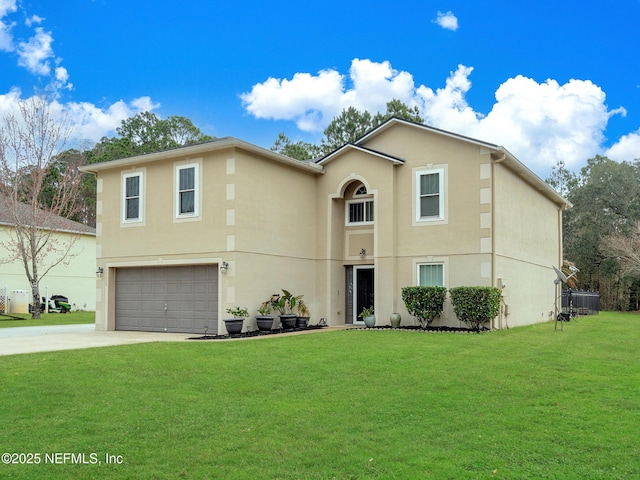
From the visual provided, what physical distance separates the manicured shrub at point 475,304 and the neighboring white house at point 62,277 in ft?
79.6

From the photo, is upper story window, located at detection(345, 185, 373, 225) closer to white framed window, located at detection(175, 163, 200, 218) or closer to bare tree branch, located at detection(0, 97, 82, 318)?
white framed window, located at detection(175, 163, 200, 218)

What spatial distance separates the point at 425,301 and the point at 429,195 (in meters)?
3.59

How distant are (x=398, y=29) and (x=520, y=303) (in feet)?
37.8

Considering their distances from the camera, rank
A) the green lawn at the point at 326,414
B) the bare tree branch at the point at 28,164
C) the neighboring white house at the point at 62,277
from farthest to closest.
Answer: the neighboring white house at the point at 62,277 → the bare tree branch at the point at 28,164 → the green lawn at the point at 326,414

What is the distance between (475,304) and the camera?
17.0 metres

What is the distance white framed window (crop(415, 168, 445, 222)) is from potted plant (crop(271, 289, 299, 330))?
489cm

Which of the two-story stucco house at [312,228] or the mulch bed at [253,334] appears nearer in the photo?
the mulch bed at [253,334]

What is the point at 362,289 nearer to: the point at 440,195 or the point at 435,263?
the point at 435,263

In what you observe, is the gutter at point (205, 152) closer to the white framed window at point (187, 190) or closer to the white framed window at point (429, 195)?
the white framed window at point (187, 190)

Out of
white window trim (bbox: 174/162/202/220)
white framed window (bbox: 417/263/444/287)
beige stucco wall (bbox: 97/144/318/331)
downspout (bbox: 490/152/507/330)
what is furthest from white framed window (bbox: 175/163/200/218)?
downspout (bbox: 490/152/507/330)

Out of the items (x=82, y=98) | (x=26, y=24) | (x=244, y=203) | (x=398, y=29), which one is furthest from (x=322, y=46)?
(x=82, y=98)

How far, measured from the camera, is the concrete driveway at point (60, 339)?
13.9 metres

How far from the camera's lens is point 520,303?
20781mm

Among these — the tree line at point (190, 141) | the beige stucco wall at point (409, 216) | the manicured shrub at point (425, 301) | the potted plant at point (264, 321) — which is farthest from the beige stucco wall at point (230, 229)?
the tree line at point (190, 141)
